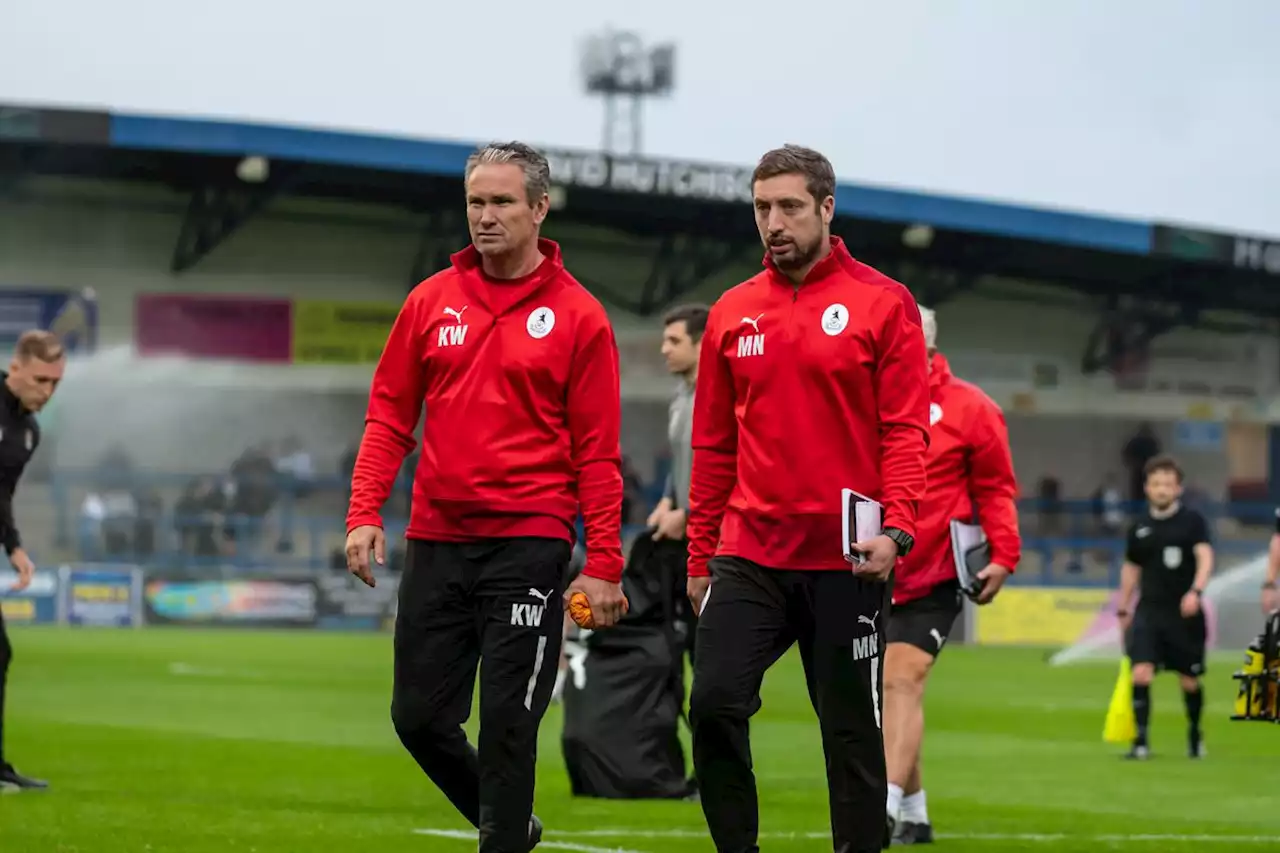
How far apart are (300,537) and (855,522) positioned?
2916cm

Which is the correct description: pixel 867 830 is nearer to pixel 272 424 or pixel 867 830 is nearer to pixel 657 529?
pixel 657 529

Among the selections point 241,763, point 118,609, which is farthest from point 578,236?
point 241,763

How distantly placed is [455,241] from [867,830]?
111ft

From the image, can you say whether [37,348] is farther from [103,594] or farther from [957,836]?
[103,594]

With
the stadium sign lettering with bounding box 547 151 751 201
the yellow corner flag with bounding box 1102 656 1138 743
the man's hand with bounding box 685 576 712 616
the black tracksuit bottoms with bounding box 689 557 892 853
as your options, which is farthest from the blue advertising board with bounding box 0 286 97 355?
the black tracksuit bottoms with bounding box 689 557 892 853

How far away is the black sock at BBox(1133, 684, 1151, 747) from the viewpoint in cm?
1525

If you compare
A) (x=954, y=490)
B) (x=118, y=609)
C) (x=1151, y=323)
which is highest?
(x=1151, y=323)

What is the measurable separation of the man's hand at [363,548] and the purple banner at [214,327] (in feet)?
104

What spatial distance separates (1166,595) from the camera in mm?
15883

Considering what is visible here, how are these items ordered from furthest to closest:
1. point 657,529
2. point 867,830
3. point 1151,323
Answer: point 1151,323 → point 657,529 → point 867,830

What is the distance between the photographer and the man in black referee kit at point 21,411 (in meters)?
10.9

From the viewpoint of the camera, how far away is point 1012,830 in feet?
34.4

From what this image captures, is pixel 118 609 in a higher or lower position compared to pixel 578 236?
lower

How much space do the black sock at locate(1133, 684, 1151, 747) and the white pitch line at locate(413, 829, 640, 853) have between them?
679 centimetres
